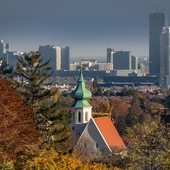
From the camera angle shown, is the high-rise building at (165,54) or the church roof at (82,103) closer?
the church roof at (82,103)

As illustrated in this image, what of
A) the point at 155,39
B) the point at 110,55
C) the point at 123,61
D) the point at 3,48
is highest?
the point at 155,39

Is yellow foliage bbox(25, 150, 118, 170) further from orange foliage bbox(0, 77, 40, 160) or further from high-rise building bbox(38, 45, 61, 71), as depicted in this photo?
high-rise building bbox(38, 45, 61, 71)

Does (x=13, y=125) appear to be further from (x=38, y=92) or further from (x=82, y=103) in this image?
(x=82, y=103)

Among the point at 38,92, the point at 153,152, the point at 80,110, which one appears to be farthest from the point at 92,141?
the point at 153,152

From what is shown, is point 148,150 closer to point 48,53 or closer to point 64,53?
point 48,53

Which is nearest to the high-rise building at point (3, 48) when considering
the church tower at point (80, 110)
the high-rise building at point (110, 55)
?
the high-rise building at point (110, 55)

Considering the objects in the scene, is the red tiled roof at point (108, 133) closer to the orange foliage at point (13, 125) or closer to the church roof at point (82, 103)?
the church roof at point (82, 103)

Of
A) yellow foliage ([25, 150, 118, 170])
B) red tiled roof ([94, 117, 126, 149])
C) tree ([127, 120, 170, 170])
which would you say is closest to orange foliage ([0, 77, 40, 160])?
yellow foliage ([25, 150, 118, 170])
